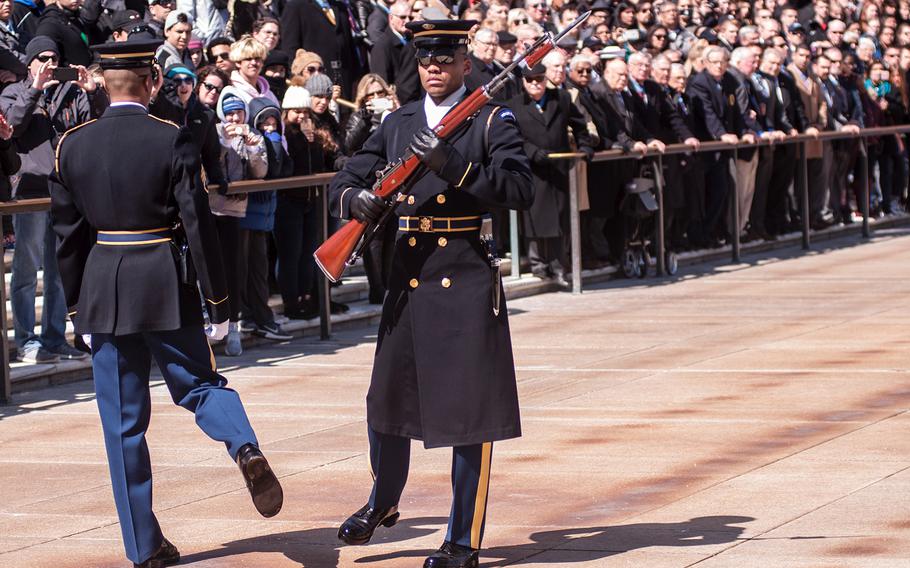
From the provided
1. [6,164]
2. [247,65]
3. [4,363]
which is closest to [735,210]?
[247,65]

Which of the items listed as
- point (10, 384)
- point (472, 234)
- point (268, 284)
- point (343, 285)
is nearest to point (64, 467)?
point (10, 384)

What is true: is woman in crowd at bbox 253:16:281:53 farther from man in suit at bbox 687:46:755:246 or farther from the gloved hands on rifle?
the gloved hands on rifle

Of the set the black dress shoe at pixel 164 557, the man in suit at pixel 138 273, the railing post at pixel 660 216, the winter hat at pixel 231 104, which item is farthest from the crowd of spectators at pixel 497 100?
the black dress shoe at pixel 164 557

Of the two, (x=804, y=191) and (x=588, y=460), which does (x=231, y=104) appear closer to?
(x=588, y=460)

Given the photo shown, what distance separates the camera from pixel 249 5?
16.0 meters

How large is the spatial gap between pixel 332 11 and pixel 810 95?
7041mm

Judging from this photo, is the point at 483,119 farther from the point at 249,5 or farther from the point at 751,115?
the point at 751,115

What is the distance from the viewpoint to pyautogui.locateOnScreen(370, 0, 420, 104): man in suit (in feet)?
51.9

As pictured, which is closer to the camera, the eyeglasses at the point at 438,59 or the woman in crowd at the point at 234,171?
the eyeglasses at the point at 438,59

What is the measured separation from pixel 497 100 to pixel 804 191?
21.0 feet

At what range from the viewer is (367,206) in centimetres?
657

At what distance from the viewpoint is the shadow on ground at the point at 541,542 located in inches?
269

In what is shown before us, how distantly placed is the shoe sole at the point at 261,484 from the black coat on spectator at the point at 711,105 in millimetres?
13101

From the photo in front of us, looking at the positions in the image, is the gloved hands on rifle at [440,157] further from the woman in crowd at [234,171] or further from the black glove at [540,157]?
the black glove at [540,157]
